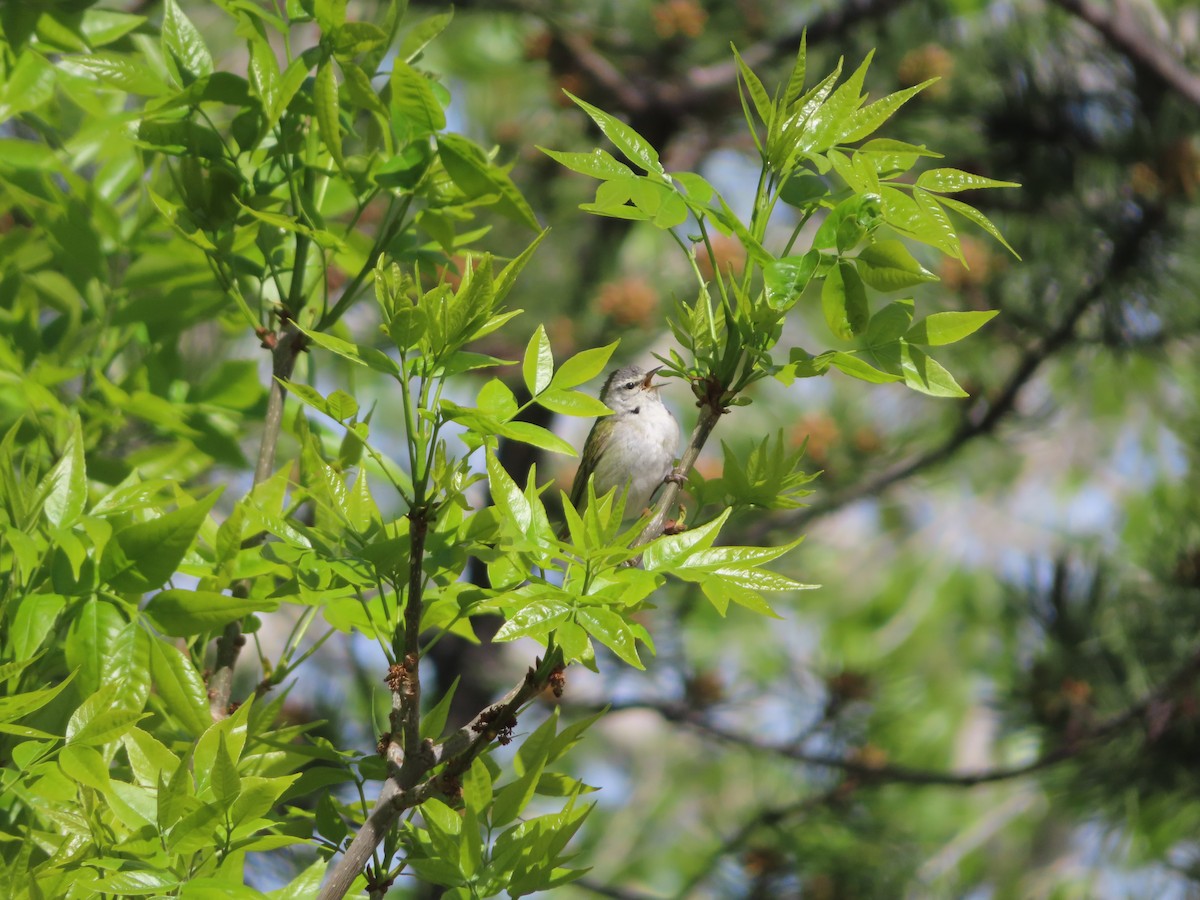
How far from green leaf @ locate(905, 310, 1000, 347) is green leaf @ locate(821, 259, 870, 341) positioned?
0.24ft

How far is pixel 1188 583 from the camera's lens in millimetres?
3523

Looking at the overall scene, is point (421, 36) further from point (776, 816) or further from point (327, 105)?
point (776, 816)

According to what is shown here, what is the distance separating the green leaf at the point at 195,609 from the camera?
137 cm

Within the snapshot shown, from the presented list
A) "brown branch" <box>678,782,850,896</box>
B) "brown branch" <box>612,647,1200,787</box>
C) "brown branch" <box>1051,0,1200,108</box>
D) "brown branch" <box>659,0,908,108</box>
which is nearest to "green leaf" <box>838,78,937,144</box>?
"brown branch" <box>612,647,1200,787</box>

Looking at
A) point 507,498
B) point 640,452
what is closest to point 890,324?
point 507,498

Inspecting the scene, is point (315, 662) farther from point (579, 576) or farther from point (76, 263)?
point (579, 576)

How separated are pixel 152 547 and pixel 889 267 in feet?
2.81

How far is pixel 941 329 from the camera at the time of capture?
1377 millimetres

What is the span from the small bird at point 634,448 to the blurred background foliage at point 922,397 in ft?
0.60

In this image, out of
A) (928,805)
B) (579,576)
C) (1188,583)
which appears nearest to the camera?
(579,576)

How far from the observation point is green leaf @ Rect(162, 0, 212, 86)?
64.6 inches

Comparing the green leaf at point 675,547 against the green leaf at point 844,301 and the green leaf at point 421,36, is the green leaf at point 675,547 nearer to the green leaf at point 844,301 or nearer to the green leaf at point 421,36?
the green leaf at point 844,301

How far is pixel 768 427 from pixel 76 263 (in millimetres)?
3949

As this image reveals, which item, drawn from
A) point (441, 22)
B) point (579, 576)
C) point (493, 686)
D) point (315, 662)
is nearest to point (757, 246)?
point (579, 576)
